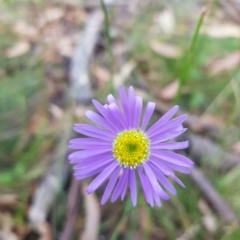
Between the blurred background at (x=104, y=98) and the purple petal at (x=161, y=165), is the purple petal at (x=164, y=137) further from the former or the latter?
the blurred background at (x=104, y=98)

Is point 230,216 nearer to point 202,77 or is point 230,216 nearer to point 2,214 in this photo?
point 202,77

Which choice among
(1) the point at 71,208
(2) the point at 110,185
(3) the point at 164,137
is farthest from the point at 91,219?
Answer: (3) the point at 164,137

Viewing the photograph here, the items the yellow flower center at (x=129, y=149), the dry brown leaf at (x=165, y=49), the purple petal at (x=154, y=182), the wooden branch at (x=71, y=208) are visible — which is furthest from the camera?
the dry brown leaf at (x=165, y=49)

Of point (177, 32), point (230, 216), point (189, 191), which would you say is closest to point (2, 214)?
point (189, 191)

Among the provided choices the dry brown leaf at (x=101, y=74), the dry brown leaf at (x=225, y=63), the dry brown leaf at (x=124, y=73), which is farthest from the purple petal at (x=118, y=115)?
the dry brown leaf at (x=225, y=63)

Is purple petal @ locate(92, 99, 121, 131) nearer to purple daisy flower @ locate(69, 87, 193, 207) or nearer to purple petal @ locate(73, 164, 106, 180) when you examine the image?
purple daisy flower @ locate(69, 87, 193, 207)

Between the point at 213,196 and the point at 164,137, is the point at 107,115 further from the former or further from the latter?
the point at 213,196

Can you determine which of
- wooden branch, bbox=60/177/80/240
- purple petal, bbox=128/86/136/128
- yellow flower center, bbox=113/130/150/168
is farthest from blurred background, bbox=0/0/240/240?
purple petal, bbox=128/86/136/128
